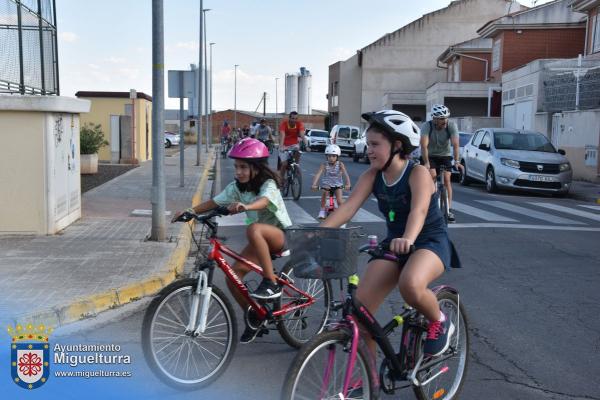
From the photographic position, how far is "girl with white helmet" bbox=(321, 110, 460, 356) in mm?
3752

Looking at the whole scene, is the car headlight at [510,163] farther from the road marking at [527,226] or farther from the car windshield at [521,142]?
the road marking at [527,226]

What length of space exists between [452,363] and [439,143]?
6.62m

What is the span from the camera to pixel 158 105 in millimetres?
9438

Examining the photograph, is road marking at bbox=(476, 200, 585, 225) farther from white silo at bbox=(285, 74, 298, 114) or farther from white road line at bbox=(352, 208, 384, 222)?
white silo at bbox=(285, 74, 298, 114)

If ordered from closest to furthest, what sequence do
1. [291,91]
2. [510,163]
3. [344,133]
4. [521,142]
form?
1. [510,163]
2. [521,142]
3. [344,133]
4. [291,91]

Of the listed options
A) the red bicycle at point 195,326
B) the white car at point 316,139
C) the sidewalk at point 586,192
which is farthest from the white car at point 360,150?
the red bicycle at point 195,326

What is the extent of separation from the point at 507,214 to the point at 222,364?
983cm

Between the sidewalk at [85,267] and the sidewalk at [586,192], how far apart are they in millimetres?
10976

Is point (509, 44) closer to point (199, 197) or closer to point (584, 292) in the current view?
point (199, 197)

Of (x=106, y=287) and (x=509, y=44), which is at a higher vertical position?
(x=509, y=44)

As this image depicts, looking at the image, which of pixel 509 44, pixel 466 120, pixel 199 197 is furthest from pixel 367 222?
pixel 509 44

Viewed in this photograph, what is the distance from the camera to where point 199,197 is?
50.1 ft

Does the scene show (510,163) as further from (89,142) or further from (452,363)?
(452,363)

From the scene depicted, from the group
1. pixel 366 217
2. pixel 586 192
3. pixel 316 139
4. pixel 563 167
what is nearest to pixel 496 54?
pixel 316 139
